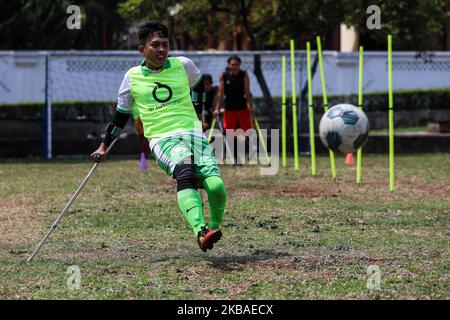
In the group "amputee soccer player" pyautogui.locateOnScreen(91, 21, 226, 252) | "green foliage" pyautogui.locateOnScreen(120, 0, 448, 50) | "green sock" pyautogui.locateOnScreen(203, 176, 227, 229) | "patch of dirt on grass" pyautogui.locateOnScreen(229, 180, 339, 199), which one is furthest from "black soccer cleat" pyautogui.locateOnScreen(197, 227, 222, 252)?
"green foliage" pyautogui.locateOnScreen(120, 0, 448, 50)

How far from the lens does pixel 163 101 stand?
811 centimetres

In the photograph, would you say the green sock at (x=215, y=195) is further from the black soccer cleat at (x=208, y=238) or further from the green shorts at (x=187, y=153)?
the black soccer cleat at (x=208, y=238)

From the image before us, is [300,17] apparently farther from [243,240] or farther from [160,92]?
[160,92]

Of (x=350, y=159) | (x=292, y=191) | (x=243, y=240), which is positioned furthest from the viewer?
(x=350, y=159)

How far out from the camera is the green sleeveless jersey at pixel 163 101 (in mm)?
8070

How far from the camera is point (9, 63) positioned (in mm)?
23891

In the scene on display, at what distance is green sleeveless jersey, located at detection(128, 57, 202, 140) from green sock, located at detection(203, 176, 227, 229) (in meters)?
0.55

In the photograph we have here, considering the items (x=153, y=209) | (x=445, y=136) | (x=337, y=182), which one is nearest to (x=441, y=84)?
(x=445, y=136)

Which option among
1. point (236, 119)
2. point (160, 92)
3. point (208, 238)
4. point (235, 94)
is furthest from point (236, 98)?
point (208, 238)

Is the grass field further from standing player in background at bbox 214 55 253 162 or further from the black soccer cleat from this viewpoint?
standing player in background at bbox 214 55 253 162

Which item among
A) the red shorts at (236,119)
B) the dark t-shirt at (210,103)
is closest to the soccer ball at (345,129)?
the red shorts at (236,119)

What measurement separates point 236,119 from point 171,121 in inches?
343

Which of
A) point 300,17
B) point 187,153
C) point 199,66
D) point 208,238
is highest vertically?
point 300,17
